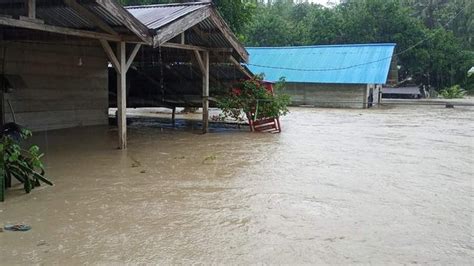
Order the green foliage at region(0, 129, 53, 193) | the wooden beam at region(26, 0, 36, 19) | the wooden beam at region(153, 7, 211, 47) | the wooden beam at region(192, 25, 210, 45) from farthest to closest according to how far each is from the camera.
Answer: the wooden beam at region(192, 25, 210, 45)
the wooden beam at region(153, 7, 211, 47)
the wooden beam at region(26, 0, 36, 19)
the green foliage at region(0, 129, 53, 193)

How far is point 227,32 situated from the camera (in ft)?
38.1

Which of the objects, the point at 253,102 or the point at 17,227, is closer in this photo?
the point at 17,227

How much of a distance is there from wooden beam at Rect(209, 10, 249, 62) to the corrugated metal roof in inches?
17.6

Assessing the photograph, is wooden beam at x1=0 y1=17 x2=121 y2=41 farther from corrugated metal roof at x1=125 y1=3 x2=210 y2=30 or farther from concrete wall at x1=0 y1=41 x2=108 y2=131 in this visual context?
concrete wall at x1=0 y1=41 x2=108 y2=131

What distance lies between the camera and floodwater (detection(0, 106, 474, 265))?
14.1 ft

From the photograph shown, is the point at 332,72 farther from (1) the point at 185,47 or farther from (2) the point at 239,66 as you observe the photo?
(1) the point at 185,47

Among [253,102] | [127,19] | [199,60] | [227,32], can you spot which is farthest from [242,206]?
[253,102]

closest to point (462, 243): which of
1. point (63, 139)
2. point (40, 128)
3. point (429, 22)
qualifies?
point (63, 139)

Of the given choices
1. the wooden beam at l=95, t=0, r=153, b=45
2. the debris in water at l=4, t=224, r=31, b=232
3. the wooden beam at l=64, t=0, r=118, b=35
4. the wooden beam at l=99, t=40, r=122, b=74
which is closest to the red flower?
the wooden beam at l=99, t=40, r=122, b=74

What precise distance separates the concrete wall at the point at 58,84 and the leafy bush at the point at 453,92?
34113 mm

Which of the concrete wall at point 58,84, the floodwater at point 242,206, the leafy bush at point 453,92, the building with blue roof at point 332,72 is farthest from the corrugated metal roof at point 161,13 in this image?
the leafy bush at point 453,92

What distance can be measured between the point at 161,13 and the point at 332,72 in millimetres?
19307

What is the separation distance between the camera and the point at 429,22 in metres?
48.2

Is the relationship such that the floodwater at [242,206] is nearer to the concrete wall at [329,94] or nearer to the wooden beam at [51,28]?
the wooden beam at [51,28]
